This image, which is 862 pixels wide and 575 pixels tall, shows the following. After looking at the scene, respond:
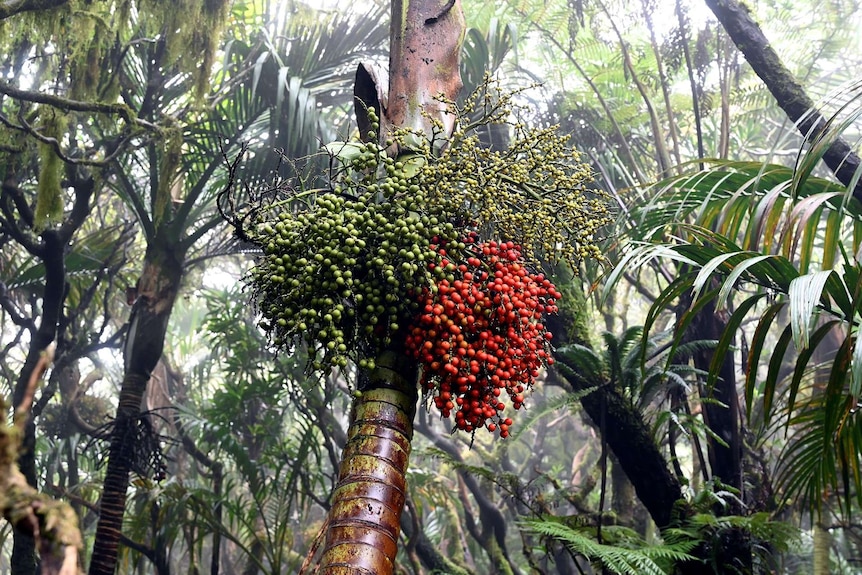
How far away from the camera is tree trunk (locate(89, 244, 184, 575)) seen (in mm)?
4949

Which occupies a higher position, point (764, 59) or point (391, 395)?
point (764, 59)

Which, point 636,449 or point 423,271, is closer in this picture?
point 423,271

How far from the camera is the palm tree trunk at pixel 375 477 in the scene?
5.24 feet

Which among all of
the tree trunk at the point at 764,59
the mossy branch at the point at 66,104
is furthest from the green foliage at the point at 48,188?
the tree trunk at the point at 764,59

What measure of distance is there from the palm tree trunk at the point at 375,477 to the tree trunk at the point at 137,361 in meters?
3.74

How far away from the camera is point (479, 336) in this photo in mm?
1843

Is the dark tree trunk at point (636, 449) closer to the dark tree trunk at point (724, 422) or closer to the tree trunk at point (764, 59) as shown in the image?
the dark tree trunk at point (724, 422)

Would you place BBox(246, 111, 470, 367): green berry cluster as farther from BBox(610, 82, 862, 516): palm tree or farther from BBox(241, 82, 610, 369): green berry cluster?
BBox(610, 82, 862, 516): palm tree

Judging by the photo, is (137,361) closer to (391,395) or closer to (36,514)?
(391,395)

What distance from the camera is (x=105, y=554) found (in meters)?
4.70

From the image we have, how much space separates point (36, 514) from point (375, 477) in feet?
3.77

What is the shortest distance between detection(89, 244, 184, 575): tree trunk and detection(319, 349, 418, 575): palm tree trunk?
3736 millimetres

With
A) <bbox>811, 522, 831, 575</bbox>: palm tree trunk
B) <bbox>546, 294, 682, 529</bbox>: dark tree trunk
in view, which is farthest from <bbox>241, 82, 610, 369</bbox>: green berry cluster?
<bbox>811, 522, 831, 575</bbox>: palm tree trunk

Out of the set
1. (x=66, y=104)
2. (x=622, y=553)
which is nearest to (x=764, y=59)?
(x=622, y=553)
